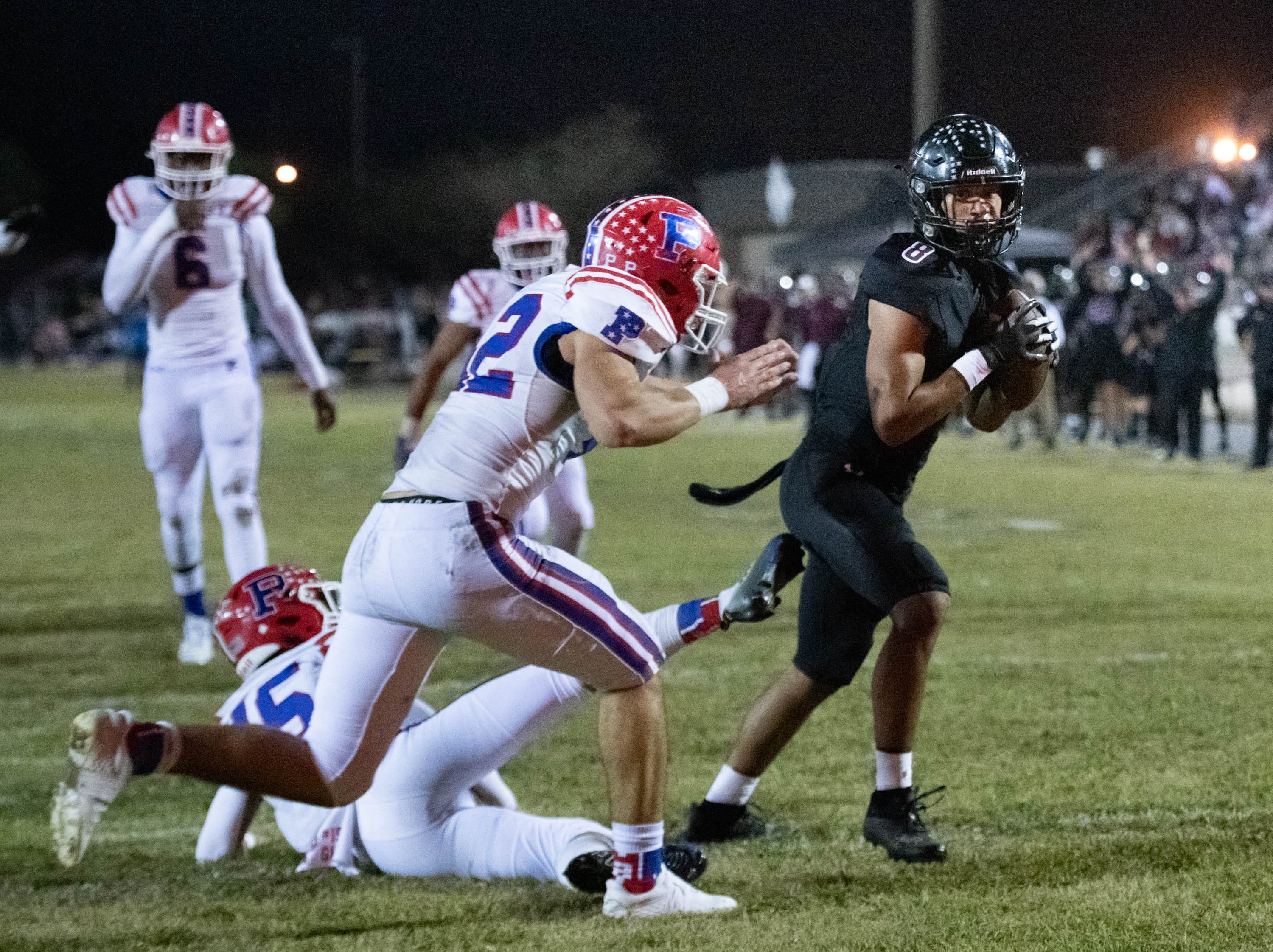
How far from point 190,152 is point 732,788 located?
3607 mm

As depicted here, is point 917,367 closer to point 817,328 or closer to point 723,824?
point 723,824

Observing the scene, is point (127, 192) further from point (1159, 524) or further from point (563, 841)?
point (1159, 524)

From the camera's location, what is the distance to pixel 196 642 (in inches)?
273

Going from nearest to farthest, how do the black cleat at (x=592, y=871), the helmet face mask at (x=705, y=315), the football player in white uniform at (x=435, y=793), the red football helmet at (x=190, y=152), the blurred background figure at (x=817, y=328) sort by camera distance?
1. the helmet face mask at (x=705, y=315)
2. the black cleat at (x=592, y=871)
3. the football player in white uniform at (x=435, y=793)
4. the red football helmet at (x=190, y=152)
5. the blurred background figure at (x=817, y=328)

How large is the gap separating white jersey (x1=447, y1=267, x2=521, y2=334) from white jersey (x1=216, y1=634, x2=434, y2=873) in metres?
3.14

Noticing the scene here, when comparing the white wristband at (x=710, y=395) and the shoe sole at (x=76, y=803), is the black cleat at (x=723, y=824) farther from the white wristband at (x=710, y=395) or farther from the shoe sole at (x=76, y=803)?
the shoe sole at (x=76, y=803)

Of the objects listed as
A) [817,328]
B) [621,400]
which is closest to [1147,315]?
[817,328]

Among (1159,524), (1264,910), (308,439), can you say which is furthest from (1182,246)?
(1264,910)

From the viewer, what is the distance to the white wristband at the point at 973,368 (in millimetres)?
3797

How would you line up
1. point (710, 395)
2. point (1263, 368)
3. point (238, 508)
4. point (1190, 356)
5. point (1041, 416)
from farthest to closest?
1. point (1041, 416)
2. point (1190, 356)
3. point (1263, 368)
4. point (238, 508)
5. point (710, 395)

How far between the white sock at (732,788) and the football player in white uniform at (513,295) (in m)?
2.86

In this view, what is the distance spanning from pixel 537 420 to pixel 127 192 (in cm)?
394

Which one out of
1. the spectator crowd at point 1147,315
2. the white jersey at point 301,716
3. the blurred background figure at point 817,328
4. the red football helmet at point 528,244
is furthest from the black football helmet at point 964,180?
the blurred background figure at point 817,328

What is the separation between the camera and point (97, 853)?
4.39m
